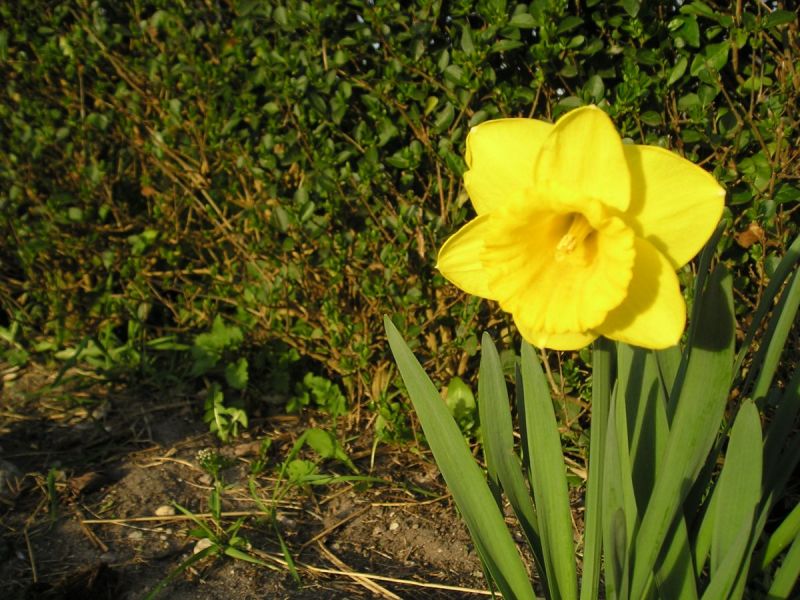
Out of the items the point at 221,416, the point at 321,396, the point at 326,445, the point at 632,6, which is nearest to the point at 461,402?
the point at 326,445

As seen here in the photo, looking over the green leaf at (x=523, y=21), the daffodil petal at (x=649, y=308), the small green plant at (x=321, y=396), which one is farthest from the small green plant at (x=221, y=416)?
the daffodil petal at (x=649, y=308)

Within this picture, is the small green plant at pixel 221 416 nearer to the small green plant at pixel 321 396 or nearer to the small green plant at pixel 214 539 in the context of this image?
the small green plant at pixel 321 396

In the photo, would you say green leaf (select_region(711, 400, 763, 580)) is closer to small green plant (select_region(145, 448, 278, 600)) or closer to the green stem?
the green stem

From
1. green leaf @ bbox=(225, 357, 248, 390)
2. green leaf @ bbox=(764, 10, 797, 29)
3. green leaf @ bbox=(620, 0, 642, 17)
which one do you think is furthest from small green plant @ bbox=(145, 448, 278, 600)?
green leaf @ bbox=(764, 10, 797, 29)

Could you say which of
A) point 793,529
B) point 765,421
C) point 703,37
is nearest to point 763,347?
point 793,529

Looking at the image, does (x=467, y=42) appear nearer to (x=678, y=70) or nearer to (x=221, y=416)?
(x=678, y=70)

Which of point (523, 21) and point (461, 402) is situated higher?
point (523, 21)

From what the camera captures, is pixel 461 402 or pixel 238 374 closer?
pixel 461 402
